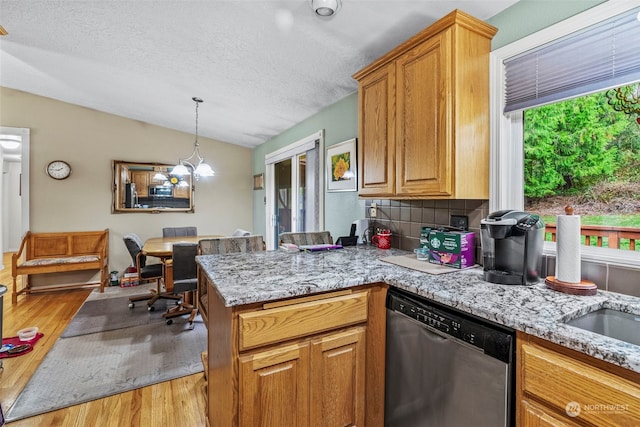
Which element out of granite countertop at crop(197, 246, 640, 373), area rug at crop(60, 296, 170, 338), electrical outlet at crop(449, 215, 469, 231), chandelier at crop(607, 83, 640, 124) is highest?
chandelier at crop(607, 83, 640, 124)

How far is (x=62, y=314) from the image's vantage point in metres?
3.45

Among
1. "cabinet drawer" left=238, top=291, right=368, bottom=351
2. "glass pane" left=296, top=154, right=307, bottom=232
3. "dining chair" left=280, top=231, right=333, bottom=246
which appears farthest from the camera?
"glass pane" left=296, top=154, right=307, bottom=232

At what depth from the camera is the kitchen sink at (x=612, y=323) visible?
3.32 feet

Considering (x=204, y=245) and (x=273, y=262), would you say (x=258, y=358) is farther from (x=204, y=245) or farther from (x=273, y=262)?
(x=204, y=245)

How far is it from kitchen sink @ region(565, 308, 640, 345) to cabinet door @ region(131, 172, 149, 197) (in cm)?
554

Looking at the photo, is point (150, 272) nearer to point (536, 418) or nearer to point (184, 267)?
point (184, 267)

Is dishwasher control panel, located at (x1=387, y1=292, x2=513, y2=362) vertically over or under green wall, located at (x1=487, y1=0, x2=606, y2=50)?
under

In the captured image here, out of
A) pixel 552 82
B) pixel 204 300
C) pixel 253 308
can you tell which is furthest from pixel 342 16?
pixel 204 300

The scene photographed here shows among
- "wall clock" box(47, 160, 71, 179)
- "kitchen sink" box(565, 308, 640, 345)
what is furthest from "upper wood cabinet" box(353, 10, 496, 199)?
"wall clock" box(47, 160, 71, 179)

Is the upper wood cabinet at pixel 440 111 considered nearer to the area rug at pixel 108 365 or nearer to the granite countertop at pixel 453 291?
the granite countertop at pixel 453 291

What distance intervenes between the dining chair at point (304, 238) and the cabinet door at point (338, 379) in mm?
1093

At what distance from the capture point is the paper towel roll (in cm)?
119

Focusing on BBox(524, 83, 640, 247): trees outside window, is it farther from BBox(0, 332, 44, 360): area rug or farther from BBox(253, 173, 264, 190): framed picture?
BBox(253, 173, 264, 190): framed picture

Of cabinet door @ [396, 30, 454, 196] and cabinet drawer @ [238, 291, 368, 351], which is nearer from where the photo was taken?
cabinet drawer @ [238, 291, 368, 351]
